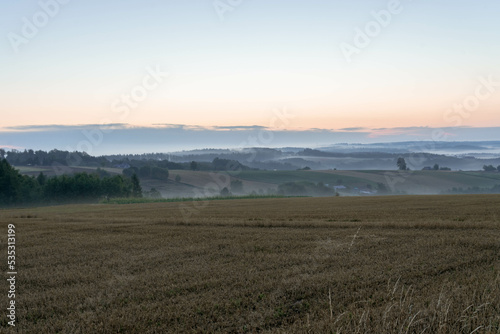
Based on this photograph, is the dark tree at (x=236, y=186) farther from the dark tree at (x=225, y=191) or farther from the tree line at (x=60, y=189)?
the tree line at (x=60, y=189)

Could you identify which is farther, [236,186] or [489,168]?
[489,168]

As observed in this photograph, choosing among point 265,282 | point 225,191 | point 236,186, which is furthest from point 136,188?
point 265,282

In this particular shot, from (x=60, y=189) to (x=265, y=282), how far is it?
9108 centimetres

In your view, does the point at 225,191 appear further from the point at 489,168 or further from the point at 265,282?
the point at 265,282

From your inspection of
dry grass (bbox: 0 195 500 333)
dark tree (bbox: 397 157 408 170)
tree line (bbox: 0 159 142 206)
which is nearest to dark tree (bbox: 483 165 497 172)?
dark tree (bbox: 397 157 408 170)

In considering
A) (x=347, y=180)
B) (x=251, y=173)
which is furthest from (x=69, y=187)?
(x=347, y=180)

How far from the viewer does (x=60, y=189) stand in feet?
298

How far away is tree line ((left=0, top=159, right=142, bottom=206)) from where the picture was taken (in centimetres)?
8344

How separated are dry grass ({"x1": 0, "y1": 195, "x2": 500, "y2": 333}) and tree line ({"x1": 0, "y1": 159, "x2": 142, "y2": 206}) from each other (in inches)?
2945

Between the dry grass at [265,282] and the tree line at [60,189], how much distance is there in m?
74.8

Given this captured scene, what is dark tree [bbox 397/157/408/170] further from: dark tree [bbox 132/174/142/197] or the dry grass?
the dry grass

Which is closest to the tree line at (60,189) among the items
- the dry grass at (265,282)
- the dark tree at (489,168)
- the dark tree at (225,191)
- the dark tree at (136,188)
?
the dark tree at (136,188)

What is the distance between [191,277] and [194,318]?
3.11 metres

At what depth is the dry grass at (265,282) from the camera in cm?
748
